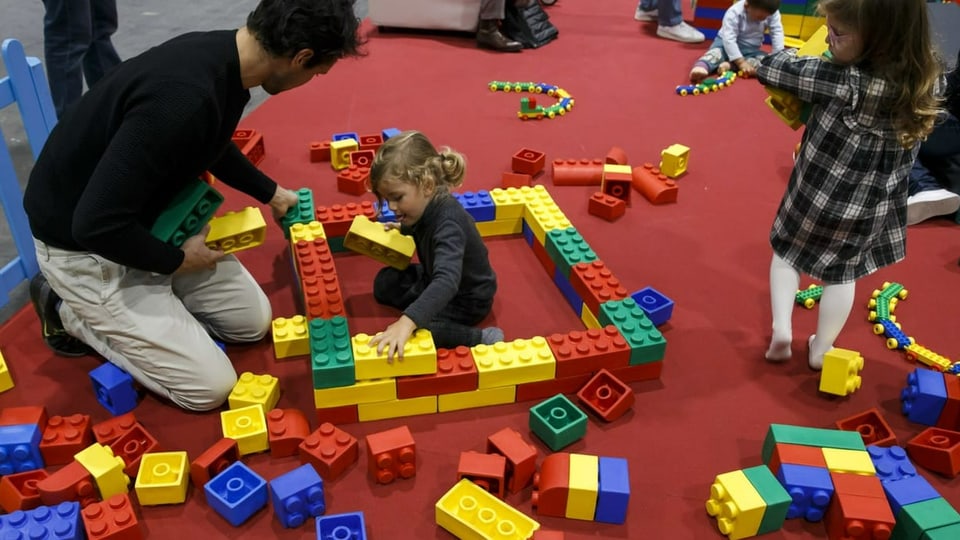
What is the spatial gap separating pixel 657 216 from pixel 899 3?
1.36 metres

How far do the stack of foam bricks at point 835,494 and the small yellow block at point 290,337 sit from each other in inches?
47.6

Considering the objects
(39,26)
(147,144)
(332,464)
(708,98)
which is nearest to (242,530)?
(332,464)

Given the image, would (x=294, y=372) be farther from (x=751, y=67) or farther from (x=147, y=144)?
(x=751, y=67)

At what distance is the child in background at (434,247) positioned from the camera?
207cm

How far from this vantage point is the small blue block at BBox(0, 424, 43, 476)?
1881mm

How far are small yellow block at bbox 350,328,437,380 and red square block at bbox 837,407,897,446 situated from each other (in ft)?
3.63

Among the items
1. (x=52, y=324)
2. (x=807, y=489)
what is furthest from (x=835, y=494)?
(x=52, y=324)

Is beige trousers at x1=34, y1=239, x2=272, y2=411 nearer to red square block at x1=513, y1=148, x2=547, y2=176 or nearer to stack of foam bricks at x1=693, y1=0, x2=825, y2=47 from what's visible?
red square block at x1=513, y1=148, x2=547, y2=176

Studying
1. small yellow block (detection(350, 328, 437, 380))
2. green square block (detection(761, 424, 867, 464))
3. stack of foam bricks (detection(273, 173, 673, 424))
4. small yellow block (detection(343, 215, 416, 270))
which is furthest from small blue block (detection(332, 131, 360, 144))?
green square block (detection(761, 424, 867, 464))

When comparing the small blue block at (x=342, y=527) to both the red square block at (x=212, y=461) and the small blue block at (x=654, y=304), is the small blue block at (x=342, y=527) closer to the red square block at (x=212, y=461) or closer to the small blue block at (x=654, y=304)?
the red square block at (x=212, y=461)

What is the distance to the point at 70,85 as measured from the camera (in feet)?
11.1

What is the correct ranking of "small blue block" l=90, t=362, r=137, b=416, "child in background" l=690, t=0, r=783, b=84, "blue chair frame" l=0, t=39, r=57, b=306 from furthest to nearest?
"child in background" l=690, t=0, r=783, b=84, "blue chair frame" l=0, t=39, r=57, b=306, "small blue block" l=90, t=362, r=137, b=416

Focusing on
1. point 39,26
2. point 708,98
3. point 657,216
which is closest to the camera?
point 657,216

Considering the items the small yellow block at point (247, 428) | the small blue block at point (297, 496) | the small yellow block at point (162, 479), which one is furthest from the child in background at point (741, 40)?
the small yellow block at point (162, 479)
